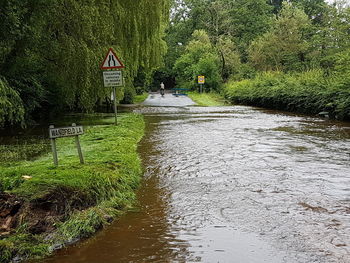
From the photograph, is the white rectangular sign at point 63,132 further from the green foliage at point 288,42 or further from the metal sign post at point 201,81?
the metal sign post at point 201,81

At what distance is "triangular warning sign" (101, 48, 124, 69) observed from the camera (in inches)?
453

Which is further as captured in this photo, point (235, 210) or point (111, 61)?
point (111, 61)

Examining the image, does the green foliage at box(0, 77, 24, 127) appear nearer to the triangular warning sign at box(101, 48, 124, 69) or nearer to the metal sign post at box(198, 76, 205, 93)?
the triangular warning sign at box(101, 48, 124, 69)

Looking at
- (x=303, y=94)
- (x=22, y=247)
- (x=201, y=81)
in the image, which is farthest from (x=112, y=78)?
(x=201, y=81)

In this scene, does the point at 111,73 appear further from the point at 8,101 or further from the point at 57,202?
the point at 57,202

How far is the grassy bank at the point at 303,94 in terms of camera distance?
16.4 meters

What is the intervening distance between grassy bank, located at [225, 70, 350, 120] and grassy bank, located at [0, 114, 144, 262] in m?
12.8

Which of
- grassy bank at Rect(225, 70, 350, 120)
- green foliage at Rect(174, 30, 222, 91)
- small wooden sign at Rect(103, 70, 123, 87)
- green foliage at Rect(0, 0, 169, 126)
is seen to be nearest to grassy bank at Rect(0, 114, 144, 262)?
green foliage at Rect(0, 0, 169, 126)

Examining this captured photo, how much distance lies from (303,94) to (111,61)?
42.0ft

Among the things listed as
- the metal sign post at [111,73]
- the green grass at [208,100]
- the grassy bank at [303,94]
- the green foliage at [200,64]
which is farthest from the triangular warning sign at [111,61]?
the green foliage at [200,64]

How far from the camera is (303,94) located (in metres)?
20.2

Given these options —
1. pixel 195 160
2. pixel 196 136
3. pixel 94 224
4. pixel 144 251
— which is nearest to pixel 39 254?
pixel 94 224

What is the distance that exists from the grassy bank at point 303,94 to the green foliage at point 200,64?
12.1 m

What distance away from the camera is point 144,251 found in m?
3.80
